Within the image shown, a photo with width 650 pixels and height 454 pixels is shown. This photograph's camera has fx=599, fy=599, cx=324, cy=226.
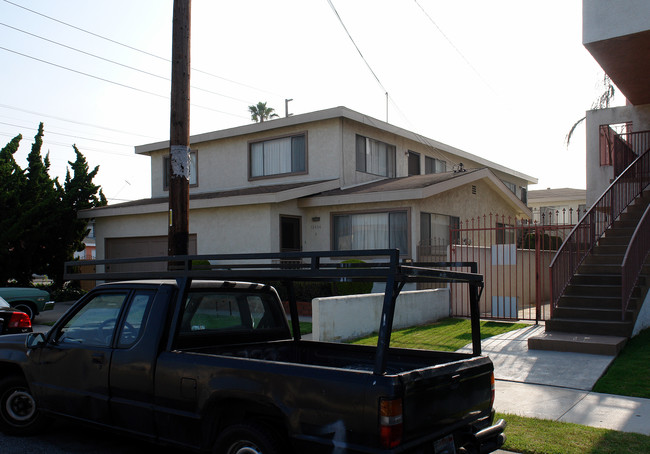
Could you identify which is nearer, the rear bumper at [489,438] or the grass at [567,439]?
the rear bumper at [489,438]

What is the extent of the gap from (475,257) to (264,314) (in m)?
9.83

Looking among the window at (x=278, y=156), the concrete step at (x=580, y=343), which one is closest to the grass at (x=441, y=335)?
the concrete step at (x=580, y=343)

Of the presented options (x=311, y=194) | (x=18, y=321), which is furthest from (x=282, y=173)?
(x=18, y=321)

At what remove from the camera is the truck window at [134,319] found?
16.3ft

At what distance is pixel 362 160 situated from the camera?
67.5ft

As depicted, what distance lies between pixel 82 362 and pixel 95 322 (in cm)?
35

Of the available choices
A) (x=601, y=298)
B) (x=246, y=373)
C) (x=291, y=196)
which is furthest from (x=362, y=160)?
(x=246, y=373)

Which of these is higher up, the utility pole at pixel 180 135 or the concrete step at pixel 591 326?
the utility pole at pixel 180 135

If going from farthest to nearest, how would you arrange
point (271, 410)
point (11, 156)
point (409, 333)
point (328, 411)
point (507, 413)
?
point (11, 156) → point (409, 333) → point (507, 413) → point (271, 410) → point (328, 411)

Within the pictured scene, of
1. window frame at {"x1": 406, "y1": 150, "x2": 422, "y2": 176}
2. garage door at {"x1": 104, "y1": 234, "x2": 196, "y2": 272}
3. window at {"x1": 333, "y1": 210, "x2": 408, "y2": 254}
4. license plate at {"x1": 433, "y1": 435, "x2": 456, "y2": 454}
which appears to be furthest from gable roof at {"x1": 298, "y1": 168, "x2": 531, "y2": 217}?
license plate at {"x1": 433, "y1": 435, "x2": 456, "y2": 454}

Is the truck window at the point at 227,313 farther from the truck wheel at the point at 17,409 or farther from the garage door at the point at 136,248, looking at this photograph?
the garage door at the point at 136,248

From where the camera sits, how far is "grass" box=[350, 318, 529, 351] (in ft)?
33.4

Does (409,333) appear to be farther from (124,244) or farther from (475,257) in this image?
(124,244)

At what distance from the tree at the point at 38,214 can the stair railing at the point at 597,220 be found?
51.8ft
